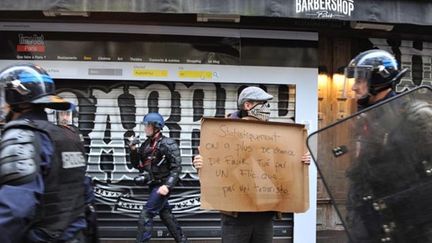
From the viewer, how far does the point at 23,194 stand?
2.23m

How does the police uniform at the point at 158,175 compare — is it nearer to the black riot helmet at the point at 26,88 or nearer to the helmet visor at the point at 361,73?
the helmet visor at the point at 361,73

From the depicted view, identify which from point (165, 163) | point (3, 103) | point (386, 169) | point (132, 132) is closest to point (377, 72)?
point (386, 169)

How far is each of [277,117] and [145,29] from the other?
237cm

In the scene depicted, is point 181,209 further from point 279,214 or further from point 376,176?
point 376,176

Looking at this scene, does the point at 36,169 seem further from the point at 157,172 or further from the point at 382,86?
the point at 157,172

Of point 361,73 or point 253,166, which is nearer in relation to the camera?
point 361,73

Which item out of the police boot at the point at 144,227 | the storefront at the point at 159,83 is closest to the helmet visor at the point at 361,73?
the police boot at the point at 144,227

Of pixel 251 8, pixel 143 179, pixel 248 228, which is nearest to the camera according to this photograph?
pixel 248 228

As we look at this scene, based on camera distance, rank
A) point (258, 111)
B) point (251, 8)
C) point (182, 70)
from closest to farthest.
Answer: point (258, 111) → point (251, 8) → point (182, 70)

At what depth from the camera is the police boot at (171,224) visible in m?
7.28

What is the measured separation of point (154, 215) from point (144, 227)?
0.70 feet

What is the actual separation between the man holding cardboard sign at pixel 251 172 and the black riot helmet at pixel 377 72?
157 centimetres

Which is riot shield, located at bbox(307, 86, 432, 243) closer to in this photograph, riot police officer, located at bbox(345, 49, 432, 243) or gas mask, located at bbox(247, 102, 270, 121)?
riot police officer, located at bbox(345, 49, 432, 243)

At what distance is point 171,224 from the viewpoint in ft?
23.9
